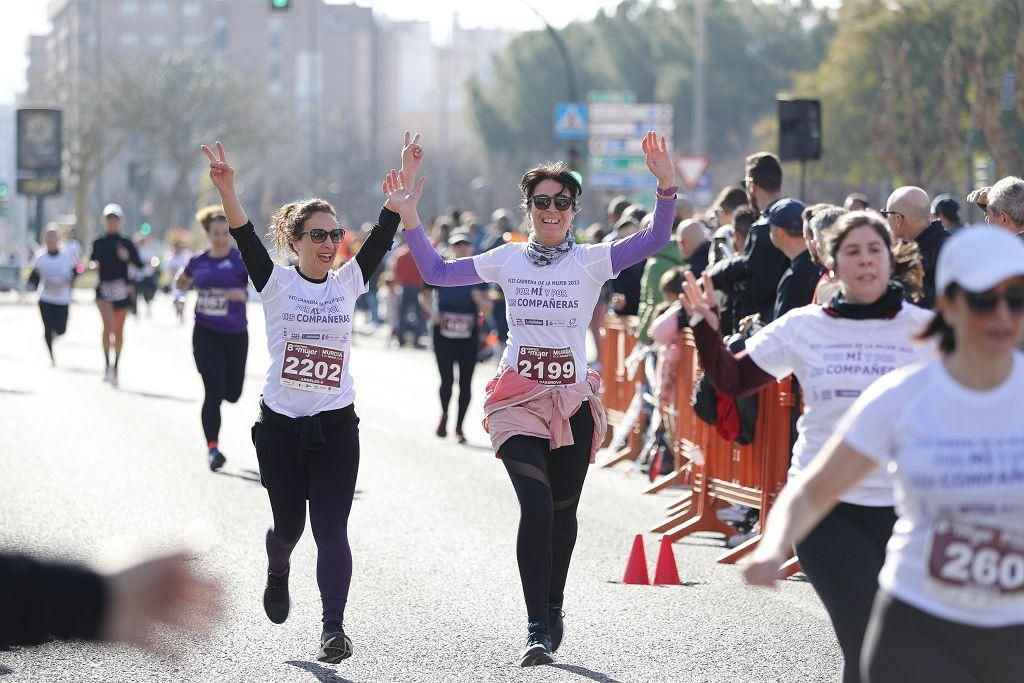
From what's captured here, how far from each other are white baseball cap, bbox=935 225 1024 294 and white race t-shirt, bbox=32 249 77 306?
19426mm

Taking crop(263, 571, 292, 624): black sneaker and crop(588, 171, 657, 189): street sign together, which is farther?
crop(588, 171, 657, 189): street sign

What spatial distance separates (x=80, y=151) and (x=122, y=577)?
79.1 metres

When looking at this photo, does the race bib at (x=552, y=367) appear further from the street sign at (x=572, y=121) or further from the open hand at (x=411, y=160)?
the street sign at (x=572, y=121)

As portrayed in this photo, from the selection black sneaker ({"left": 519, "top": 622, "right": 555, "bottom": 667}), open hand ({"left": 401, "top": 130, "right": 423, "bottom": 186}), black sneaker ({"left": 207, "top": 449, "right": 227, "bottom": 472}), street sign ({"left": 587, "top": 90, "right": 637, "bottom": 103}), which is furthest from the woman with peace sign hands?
street sign ({"left": 587, "top": 90, "right": 637, "bottom": 103})

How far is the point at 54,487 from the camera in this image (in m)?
11.9

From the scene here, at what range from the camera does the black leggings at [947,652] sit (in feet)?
12.6

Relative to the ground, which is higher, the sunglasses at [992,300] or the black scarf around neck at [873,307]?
the sunglasses at [992,300]

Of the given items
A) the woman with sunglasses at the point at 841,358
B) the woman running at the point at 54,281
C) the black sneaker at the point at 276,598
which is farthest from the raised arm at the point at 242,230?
the woman running at the point at 54,281

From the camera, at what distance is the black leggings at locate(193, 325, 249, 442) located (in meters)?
12.7

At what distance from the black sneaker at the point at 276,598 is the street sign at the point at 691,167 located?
21.1 m

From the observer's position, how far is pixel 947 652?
3848 mm

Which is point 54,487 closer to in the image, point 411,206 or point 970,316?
point 411,206

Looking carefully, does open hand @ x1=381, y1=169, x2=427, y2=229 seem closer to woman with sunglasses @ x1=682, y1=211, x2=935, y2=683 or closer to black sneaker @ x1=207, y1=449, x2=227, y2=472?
woman with sunglasses @ x1=682, y1=211, x2=935, y2=683

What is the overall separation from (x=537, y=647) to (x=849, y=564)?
1.86 m
